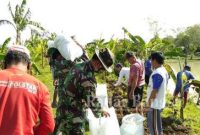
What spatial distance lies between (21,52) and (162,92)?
148 inches

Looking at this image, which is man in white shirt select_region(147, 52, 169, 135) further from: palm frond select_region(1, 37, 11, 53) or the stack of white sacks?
palm frond select_region(1, 37, 11, 53)

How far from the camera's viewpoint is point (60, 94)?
511 cm

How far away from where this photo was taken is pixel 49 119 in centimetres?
330

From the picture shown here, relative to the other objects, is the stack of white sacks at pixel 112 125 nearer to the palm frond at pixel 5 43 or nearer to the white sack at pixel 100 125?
the white sack at pixel 100 125

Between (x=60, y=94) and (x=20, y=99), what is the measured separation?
77.9 inches

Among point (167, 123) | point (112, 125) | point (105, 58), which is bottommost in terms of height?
point (167, 123)

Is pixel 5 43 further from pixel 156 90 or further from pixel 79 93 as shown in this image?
pixel 79 93

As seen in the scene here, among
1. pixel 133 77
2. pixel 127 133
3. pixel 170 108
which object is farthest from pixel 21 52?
pixel 170 108

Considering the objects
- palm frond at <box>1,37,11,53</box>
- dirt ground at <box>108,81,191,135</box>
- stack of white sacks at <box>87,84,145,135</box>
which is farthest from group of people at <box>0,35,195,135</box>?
palm frond at <box>1,37,11,53</box>

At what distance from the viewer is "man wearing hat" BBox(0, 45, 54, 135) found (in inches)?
123

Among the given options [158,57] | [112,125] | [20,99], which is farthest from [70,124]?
[158,57]

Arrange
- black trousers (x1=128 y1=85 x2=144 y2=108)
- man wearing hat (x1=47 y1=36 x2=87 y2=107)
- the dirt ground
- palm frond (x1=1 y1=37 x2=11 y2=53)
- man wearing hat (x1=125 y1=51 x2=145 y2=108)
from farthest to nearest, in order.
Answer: palm frond (x1=1 y1=37 x2=11 y2=53), black trousers (x1=128 y1=85 x2=144 y2=108), the dirt ground, man wearing hat (x1=125 y1=51 x2=145 y2=108), man wearing hat (x1=47 y1=36 x2=87 y2=107)

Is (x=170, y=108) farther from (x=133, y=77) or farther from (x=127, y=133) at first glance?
(x=127, y=133)

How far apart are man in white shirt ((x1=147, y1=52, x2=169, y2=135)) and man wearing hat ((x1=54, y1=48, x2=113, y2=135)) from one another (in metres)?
1.71
